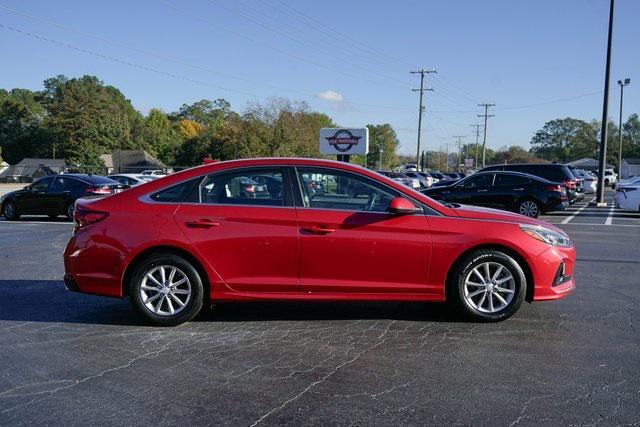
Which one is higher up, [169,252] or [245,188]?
[245,188]

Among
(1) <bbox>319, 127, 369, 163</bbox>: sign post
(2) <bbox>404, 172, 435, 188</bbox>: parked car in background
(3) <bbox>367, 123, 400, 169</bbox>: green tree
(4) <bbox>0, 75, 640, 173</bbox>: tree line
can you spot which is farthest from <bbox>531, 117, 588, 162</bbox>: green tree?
(1) <bbox>319, 127, 369, 163</bbox>: sign post

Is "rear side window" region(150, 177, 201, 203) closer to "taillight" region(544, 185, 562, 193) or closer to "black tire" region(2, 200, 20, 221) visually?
Answer: "black tire" region(2, 200, 20, 221)

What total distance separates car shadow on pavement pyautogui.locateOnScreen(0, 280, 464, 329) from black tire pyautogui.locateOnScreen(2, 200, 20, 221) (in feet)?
39.0

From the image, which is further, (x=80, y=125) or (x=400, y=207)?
(x=80, y=125)

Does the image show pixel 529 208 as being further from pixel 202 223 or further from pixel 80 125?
pixel 80 125

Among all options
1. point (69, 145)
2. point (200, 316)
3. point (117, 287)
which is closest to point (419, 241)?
point (200, 316)

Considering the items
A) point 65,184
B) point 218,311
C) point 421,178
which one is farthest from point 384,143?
A: point 218,311

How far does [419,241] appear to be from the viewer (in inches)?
224

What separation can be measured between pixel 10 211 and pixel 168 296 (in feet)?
47.3

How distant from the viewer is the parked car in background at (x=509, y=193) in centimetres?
1877

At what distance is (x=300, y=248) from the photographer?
18.6ft

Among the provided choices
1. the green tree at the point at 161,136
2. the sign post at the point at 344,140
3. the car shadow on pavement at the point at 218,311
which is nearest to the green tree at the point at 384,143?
the green tree at the point at 161,136

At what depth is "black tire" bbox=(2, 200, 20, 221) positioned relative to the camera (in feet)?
58.5

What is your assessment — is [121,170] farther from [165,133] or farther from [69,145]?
[165,133]
